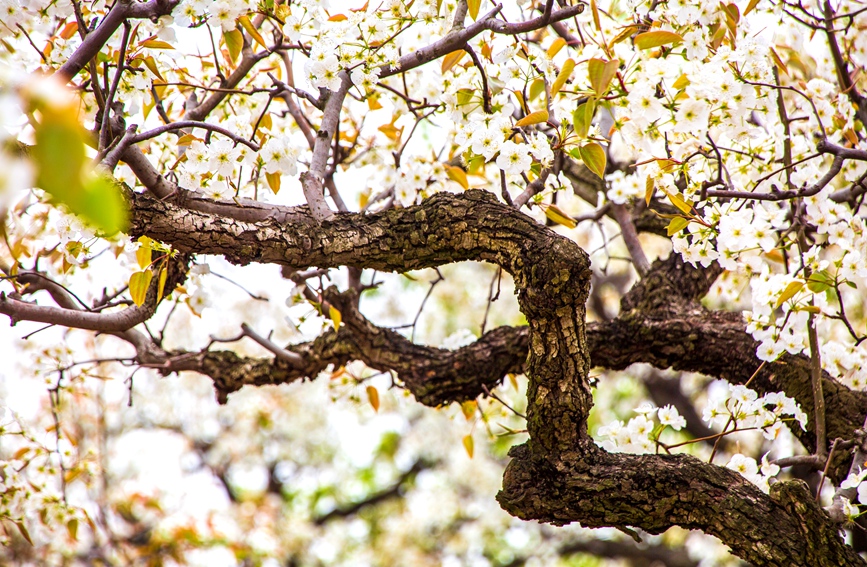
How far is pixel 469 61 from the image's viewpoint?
1.78 m

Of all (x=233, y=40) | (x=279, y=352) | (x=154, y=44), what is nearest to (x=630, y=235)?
(x=279, y=352)

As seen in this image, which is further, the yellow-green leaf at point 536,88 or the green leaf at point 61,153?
the yellow-green leaf at point 536,88

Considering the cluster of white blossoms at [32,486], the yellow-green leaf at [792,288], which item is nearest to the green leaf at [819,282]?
the yellow-green leaf at [792,288]

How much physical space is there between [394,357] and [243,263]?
0.74 metres

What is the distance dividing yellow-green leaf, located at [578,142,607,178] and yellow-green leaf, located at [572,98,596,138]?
8 cm

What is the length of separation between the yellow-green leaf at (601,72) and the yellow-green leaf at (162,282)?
928 mm

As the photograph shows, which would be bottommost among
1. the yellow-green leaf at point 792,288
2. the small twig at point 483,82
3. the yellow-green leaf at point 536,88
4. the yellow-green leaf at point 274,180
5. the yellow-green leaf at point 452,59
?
the yellow-green leaf at point 792,288

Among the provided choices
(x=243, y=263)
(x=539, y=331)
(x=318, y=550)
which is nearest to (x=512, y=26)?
(x=539, y=331)

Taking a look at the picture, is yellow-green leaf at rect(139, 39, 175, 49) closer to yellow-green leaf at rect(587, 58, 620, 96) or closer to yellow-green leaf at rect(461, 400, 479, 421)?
yellow-green leaf at rect(587, 58, 620, 96)

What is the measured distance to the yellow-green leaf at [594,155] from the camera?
1285mm

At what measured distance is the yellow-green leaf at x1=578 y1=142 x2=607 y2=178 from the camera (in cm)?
129

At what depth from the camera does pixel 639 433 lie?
1549 mm

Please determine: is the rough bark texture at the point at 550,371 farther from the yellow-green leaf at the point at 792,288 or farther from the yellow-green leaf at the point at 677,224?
the yellow-green leaf at the point at 792,288

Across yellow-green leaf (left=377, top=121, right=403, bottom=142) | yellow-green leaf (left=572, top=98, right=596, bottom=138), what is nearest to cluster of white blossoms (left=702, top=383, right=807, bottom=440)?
yellow-green leaf (left=572, top=98, right=596, bottom=138)
